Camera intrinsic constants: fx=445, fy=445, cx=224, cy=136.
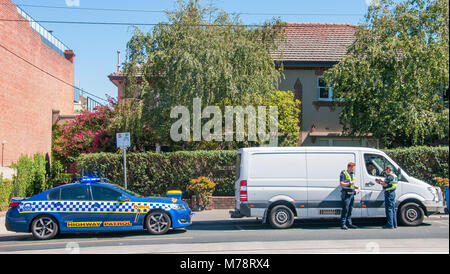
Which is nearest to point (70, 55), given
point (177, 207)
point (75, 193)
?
point (75, 193)

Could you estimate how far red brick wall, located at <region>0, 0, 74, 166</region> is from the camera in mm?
21297

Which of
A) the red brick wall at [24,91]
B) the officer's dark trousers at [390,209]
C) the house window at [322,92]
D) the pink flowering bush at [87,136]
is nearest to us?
the officer's dark trousers at [390,209]

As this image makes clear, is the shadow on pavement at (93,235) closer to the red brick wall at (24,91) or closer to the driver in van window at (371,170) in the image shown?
the driver in van window at (371,170)

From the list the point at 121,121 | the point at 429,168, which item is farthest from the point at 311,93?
the point at 121,121

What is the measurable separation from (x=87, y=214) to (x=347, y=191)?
660 cm

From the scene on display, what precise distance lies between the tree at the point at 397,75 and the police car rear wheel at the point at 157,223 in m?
10.2

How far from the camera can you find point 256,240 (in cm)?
1019

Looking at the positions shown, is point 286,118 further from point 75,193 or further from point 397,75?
point 75,193

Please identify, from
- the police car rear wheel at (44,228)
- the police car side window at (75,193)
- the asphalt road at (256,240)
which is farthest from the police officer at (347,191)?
the police car rear wheel at (44,228)

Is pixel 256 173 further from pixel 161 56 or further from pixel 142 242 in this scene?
pixel 161 56

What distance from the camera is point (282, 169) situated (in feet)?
39.0

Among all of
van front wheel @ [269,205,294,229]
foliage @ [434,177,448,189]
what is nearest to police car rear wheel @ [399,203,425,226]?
van front wheel @ [269,205,294,229]

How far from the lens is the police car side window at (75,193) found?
1135 cm

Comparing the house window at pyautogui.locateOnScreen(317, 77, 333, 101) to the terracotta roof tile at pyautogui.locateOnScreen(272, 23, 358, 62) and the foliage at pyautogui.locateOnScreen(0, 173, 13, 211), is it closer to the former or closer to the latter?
the terracotta roof tile at pyautogui.locateOnScreen(272, 23, 358, 62)
